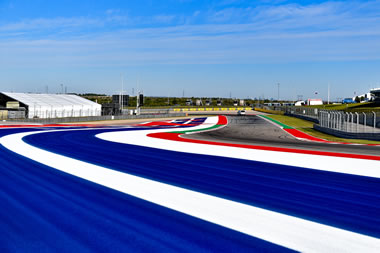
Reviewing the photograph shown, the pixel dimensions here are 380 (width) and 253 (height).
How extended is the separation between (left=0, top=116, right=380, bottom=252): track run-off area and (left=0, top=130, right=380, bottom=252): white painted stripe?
0.01 meters

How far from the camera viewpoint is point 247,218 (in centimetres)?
567

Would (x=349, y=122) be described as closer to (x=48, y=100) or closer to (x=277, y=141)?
(x=277, y=141)

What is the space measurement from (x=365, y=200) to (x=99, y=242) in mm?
4576

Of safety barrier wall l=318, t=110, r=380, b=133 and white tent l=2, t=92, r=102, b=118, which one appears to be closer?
safety barrier wall l=318, t=110, r=380, b=133

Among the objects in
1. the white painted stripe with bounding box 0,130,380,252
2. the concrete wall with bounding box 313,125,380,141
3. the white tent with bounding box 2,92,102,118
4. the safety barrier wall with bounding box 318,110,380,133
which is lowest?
the white painted stripe with bounding box 0,130,380,252

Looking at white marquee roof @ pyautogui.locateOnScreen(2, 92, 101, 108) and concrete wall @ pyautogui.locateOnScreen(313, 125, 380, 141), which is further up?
white marquee roof @ pyautogui.locateOnScreen(2, 92, 101, 108)

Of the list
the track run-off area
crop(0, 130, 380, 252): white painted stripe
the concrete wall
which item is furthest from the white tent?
crop(0, 130, 380, 252): white painted stripe

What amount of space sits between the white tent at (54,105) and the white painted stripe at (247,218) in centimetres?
4507

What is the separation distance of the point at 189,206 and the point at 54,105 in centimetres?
5365

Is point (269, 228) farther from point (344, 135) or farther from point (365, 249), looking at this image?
point (344, 135)

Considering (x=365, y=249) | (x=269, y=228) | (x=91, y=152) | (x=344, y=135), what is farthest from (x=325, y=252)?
(x=344, y=135)

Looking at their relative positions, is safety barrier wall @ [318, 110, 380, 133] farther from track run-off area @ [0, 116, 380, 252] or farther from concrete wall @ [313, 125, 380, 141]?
track run-off area @ [0, 116, 380, 252]

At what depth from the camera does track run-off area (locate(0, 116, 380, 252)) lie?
466 centimetres

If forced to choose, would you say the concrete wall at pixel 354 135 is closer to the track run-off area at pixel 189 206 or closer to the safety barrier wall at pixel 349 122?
the safety barrier wall at pixel 349 122
